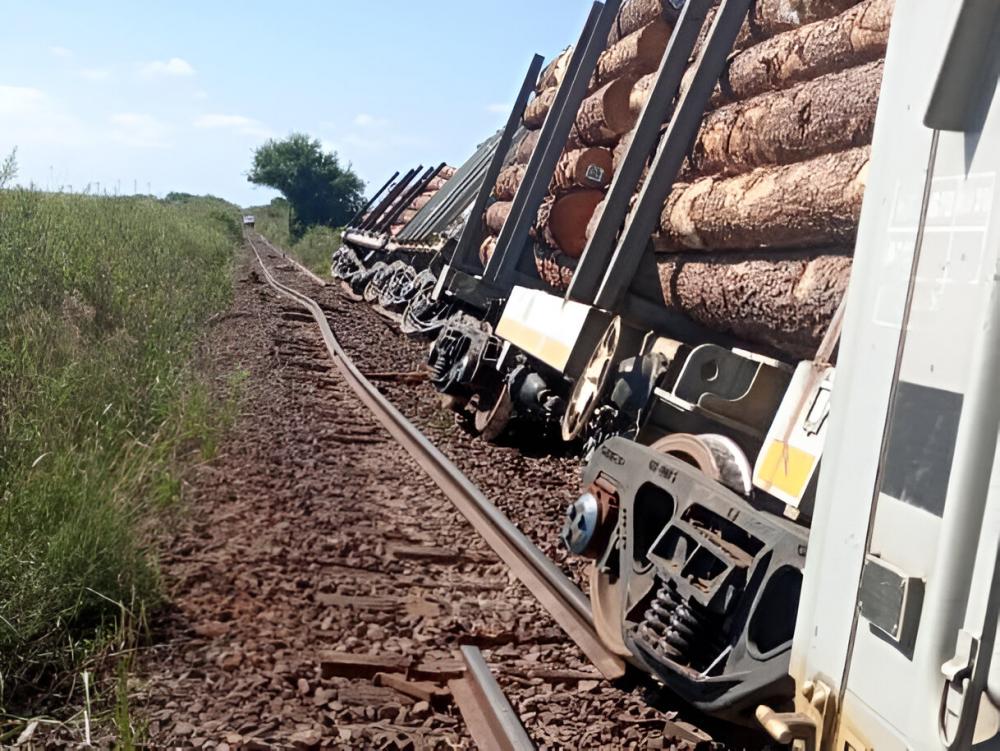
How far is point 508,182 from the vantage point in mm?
9773

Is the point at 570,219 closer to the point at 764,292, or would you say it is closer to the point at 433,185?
the point at 764,292

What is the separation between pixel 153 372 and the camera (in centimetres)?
691

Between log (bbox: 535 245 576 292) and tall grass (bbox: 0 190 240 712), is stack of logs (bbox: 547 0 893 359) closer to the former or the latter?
log (bbox: 535 245 576 292)

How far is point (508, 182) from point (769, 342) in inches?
232

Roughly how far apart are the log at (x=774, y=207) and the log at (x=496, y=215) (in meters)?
4.57

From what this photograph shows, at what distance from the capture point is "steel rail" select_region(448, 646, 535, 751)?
303cm

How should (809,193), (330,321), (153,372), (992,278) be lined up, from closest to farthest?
(992,278) < (809,193) < (153,372) < (330,321)

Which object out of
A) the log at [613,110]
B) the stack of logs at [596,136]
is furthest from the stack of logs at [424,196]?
the log at [613,110]

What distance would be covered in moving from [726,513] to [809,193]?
162 cm

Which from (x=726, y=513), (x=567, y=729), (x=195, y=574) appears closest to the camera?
(x=726, y=513)

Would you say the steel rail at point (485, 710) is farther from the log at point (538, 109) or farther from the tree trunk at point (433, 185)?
the tree trunk at point (433, 185)

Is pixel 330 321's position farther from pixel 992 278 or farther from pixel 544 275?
pixel 992 278

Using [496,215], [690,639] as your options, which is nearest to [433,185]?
[496,215]

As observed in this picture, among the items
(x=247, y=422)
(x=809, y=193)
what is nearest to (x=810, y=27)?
(x=809, y=193)
